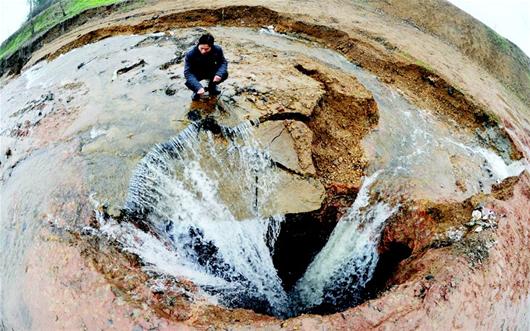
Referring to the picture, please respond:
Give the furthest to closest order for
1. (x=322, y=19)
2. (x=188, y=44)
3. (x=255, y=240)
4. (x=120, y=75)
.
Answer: (x=322, y=19)
(x=188, y=44)
(x=120, y=75)
(x=255, y=240)

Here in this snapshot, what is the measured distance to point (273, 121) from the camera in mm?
4496

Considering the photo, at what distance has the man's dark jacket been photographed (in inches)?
172

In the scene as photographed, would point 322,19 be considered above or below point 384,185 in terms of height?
below

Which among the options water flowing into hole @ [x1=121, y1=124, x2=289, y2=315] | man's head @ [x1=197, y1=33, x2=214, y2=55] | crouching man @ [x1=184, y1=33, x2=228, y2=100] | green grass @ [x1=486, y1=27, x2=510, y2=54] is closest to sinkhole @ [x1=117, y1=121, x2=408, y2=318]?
water flowing into hole @ [x1=121, y1=124, x2=289, y2=315]

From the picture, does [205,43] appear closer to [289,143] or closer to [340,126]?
[289,143]

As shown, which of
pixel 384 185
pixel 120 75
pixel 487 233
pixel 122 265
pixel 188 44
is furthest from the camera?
pixel 188 44

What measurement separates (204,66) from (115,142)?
3.24 ft

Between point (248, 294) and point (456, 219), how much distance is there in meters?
1.69

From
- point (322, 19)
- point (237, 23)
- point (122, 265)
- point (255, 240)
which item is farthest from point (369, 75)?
point (122, 265)

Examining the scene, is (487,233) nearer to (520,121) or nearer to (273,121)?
(273,121)

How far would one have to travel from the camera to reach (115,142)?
4.25 m

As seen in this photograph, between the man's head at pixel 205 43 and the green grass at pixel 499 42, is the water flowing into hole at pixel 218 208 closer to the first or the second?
the man's head at pixel 205 43

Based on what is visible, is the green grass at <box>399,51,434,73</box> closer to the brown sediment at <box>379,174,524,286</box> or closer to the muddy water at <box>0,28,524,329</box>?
the muddy water at <box>0,28,524,329</box>

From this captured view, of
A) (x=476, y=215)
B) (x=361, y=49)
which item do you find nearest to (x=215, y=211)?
(x=476, y=215)
